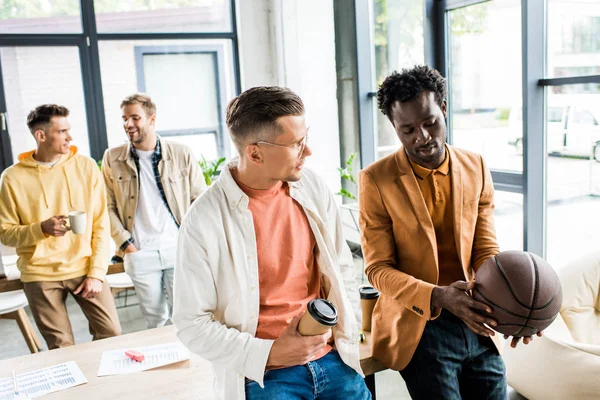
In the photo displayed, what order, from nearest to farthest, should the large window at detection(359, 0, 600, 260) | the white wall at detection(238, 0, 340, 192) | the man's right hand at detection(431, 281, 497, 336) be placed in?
1. the man's right hand at detection(431, 281, 497, 336)
2. the large window at detection(359, 0, 600, 260)
3. the white wall at detection(238, 0, 340, 192)

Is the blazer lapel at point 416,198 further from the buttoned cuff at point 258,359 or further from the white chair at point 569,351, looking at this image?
the white chair at point 569,351

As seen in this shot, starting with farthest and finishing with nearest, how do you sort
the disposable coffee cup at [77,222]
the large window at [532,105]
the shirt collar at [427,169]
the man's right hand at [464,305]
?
the large window at [532,105], the disposable coffee cup at [77,222], the shirt collar at [427,169], the man's right hand at [464,305]

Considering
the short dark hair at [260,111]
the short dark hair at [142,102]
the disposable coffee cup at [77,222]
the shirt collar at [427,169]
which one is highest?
the short dark hair at [142,102]

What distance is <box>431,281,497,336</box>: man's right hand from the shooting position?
5.52ft

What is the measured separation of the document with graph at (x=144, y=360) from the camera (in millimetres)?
2008

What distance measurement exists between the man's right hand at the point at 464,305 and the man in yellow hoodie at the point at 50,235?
6.70 ft

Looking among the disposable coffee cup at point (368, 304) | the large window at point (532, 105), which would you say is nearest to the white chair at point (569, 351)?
the large window at point (532, 105)

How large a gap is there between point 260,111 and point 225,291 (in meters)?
0.53

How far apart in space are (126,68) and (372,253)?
4.59 meters

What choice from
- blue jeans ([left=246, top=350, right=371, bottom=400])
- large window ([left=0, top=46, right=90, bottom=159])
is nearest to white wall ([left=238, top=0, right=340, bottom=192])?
large window ([left=0, top=46, right=90, bottom=159])

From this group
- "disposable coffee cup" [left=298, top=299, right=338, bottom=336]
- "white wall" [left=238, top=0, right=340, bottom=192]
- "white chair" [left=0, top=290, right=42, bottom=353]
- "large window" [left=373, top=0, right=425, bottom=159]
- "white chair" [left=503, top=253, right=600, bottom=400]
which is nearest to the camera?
"disposable coffee cup" [left=298, top=299, right=338, bottom=336]

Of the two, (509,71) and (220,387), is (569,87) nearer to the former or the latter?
(509,71)

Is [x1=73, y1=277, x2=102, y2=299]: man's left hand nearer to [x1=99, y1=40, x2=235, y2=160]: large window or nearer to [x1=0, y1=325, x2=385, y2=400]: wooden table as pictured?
[x1=0, y1=325, x2=385, y2=400]: wooden table

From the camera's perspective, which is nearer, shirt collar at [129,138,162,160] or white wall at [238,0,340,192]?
shirt collar at [129,138,162,160]
